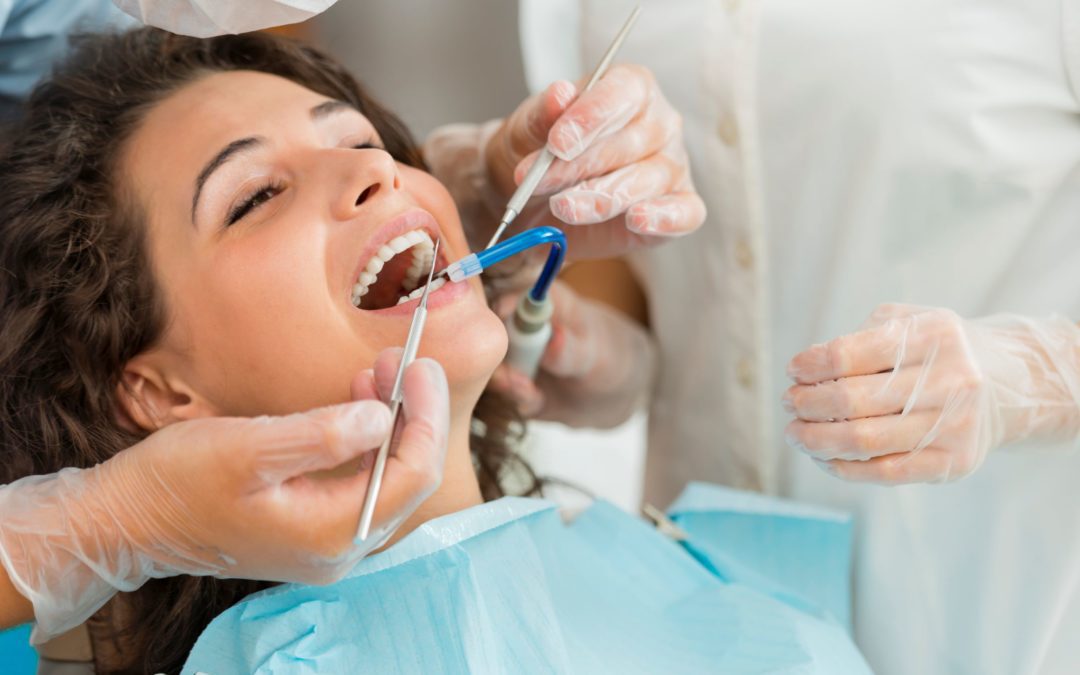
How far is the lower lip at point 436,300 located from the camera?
1.21m

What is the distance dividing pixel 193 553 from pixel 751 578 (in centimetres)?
85

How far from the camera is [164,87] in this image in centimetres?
141

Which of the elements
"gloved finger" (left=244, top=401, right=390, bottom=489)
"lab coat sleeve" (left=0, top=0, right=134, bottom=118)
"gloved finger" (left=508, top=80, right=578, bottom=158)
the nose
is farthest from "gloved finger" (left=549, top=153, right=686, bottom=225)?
"lab coat sleeve" (left=0, top=0, right=134, bottom=118)

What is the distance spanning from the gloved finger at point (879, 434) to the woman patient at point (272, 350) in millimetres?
289

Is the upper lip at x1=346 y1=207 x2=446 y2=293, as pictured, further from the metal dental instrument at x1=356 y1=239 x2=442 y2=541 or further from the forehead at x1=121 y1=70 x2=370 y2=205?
the forehead at x1=121 y1=70 x2=370 y2=205

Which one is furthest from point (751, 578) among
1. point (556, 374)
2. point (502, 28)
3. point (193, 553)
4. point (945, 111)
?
point (502, 28)

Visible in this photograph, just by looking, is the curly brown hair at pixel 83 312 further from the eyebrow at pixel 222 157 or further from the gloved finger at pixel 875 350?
the gloved finger at pixel 875 350

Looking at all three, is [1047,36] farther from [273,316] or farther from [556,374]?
[273,316]

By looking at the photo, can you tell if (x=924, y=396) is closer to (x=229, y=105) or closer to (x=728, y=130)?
(x=728, y=130)

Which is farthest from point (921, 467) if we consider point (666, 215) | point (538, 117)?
point (538, 117)

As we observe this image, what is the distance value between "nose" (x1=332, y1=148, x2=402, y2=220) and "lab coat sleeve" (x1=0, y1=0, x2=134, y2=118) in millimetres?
610

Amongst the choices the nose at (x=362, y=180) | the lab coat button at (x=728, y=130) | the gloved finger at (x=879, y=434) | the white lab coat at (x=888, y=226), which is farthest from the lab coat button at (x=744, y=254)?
the nose at (x=362, y=180)

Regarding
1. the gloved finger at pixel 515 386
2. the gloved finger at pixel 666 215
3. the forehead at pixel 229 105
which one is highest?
the forehead at pixel 229 105

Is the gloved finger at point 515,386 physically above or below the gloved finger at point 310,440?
below
